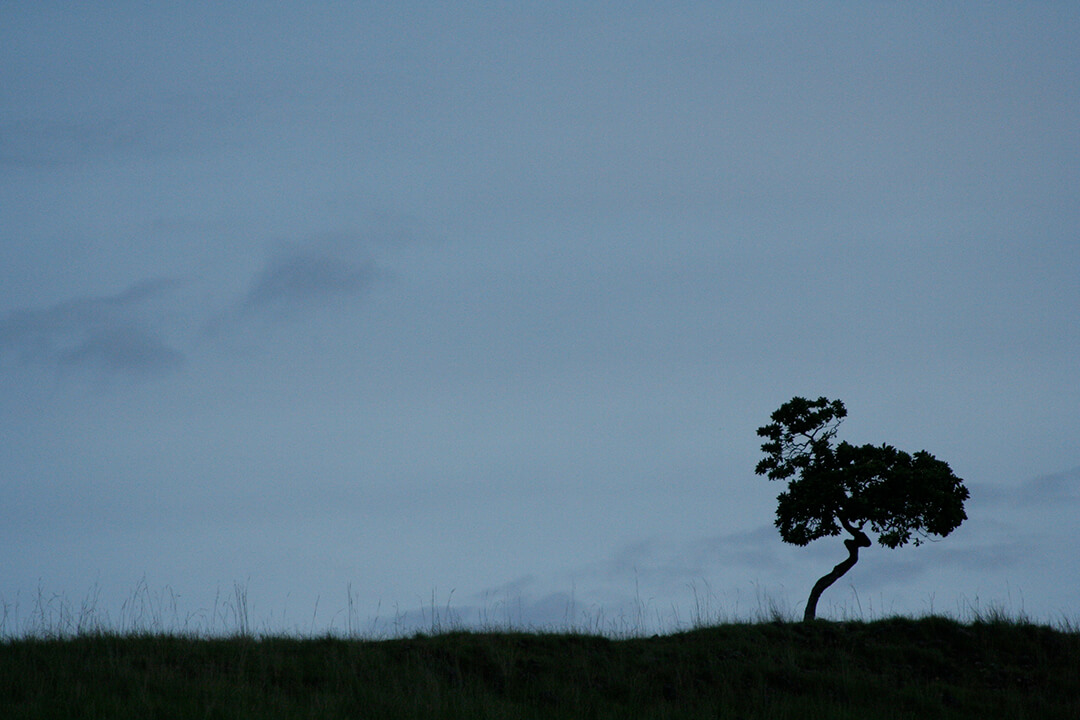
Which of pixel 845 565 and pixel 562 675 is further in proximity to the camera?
pixel 845 565

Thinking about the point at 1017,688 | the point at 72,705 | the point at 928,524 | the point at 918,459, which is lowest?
the point at 1017,688

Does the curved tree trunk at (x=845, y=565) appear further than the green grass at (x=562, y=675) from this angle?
Yes

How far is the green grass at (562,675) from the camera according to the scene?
1445 centimetres

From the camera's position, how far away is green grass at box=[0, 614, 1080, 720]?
47.4 feet

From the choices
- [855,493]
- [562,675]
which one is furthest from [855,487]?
[562,675]

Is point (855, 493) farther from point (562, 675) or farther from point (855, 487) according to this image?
point (562, 675)

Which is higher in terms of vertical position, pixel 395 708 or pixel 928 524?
pixel 928 524

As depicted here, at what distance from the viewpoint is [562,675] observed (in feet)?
55.7

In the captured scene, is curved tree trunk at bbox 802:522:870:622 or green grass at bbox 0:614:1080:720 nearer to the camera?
green grass at bbox 0:614:1080:720

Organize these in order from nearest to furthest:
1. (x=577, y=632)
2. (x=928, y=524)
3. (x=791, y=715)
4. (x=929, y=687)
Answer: (x=791, y=715), (x=929, y=687), (x=577, y=632), (x=928, y=524)

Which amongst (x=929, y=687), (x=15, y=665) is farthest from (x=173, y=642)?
(x=929, y=687)

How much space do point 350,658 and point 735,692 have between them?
640 cm

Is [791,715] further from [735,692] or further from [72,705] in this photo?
[72,705]

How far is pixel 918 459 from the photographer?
22.5m
